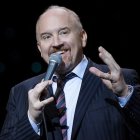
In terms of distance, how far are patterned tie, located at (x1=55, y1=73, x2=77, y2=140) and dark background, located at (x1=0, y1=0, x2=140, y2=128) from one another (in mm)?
813

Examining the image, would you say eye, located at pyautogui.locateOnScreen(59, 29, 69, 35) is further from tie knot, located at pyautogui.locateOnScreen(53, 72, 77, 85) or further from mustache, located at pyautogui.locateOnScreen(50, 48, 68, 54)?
tie knot, located at pyautogui.locateOnScreen(53, 72, 77, 85)

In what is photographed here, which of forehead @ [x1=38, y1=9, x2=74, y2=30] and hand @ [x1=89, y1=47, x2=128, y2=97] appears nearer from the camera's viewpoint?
hand @ [x1=89, y1=47, x2=128, y2=97]

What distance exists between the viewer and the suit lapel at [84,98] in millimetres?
1748

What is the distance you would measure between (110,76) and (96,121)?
0.28m

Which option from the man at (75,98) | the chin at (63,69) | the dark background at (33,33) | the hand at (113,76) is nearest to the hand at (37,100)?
the man at (75,98)

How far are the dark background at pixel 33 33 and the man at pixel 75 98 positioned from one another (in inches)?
25.4

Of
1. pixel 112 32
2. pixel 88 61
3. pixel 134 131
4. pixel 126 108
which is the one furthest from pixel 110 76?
pixel 112 32

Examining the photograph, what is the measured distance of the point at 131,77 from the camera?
1.86 m

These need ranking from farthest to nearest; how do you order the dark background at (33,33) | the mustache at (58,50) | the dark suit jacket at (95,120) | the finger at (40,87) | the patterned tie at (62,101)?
the dark background at (33,33), the mustache at (58,50), the patterned tie at (62,101), the dark suit jacket at (95,120), the finger at (40,87)

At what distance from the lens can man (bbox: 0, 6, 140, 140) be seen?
1.62m

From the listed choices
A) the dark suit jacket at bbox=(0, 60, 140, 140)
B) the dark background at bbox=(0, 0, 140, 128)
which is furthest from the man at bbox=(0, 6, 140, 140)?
the dark background at bbox=(0, 0, 140, 128)

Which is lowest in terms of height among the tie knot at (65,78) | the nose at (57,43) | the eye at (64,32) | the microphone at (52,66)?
the tie knot at (65,78)

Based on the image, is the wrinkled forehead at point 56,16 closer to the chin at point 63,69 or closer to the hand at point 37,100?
the chin at point 63,69

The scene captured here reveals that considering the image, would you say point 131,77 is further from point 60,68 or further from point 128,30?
point 128,30
